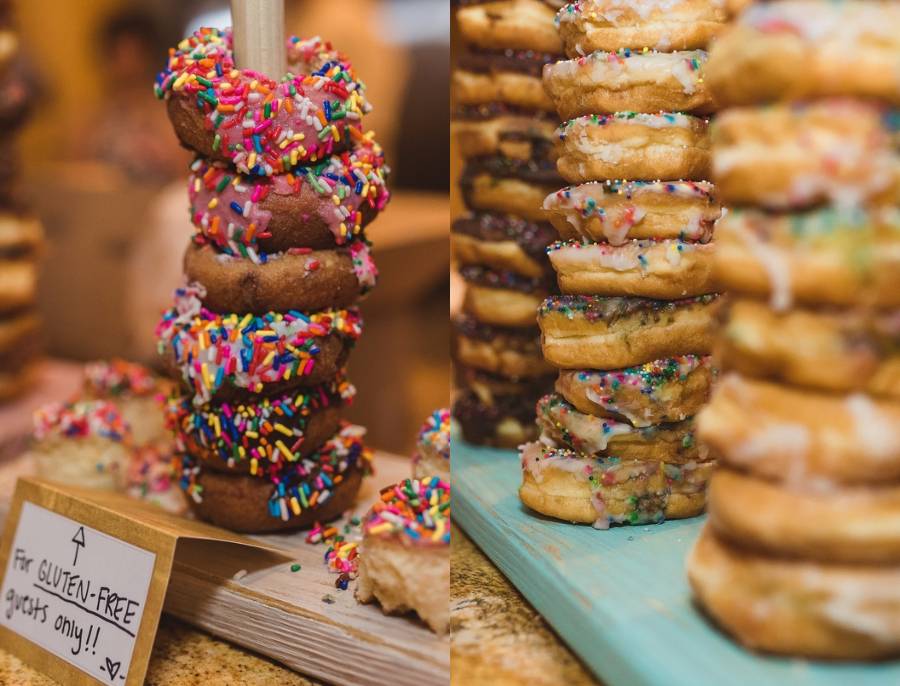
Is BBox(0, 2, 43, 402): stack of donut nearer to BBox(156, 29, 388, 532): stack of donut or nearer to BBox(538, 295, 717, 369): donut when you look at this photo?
BBox(156, 29, 388, 532): stack of donut

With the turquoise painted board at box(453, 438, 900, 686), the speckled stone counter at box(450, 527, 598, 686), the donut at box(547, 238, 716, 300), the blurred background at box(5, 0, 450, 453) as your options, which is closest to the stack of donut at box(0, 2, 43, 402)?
the blurred background at box(5, 0, 450, 453)

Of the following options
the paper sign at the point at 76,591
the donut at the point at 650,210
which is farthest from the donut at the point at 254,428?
the donut at the point at 650,210

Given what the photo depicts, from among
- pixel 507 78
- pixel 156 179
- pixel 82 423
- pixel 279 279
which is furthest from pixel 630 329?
pixel 156 179

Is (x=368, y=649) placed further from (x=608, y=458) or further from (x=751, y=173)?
(x=751, y=173)

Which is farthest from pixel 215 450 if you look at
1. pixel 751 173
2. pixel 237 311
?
→ pixel 751 173

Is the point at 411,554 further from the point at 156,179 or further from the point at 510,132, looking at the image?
the point at 156,179

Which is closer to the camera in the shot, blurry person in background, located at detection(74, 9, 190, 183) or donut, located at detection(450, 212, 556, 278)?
donut, located at detection(450, 212, 556, 278)

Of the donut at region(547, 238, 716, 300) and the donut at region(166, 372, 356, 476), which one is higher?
the donut at region(547, 238, 716, 300)
